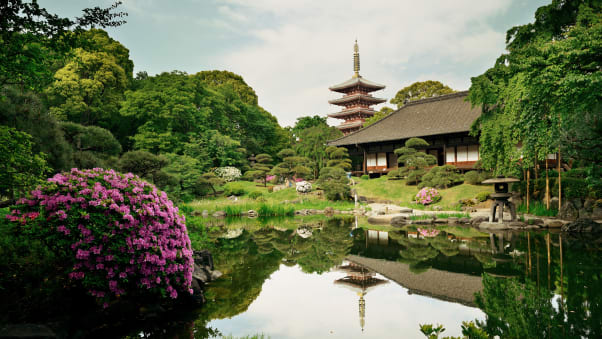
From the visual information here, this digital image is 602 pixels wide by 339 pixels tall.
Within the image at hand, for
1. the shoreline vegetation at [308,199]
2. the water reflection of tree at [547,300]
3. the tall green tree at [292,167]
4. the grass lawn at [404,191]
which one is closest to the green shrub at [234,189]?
the shoreline vegetation at [308,199]

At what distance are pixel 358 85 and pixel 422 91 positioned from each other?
6.94 metres

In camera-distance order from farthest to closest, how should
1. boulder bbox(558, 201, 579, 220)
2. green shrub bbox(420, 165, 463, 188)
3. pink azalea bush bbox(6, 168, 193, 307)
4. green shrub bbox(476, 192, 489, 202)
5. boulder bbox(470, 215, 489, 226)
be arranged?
green shrub bbox(420, 165, 463, 188)
green shrub bbox(476, 192, 489, 202)
boulder bbox(470, 215, 489, 226)
boulder bbox(558, 201, 579, 220)
pink azalea bush bbox(6, 168, 193, 307)

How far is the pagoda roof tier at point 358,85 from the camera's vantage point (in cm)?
3947

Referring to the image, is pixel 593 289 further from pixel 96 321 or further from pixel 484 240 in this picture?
pixel 96 321

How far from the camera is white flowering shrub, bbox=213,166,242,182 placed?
24.9 meters

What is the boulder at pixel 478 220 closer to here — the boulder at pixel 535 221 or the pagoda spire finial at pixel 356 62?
the boulder at pixel 535 221

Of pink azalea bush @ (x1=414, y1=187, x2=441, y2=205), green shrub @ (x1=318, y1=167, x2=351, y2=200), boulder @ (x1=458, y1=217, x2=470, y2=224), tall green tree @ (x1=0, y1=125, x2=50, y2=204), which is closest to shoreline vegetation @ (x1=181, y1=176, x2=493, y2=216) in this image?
pink azalea bush @ (x1=414, y1=187, x2=441, y2=205)

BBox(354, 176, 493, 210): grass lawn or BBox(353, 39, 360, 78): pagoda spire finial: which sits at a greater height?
BBox(353, 39, 360, 78): pagoda spire finial

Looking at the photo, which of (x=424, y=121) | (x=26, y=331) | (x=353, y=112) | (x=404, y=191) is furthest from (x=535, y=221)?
(x=353, y=112)

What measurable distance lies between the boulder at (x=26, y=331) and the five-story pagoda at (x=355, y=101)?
121 feet

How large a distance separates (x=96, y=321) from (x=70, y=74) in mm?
23420

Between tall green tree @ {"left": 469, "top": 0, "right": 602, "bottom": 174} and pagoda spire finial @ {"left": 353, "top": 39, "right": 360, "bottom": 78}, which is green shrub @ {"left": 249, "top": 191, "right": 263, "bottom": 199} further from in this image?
pagoda spire finial @ {"left": 353, "top": 39, "right": 360, "bottom": 78}

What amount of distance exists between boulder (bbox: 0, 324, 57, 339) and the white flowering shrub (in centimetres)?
2182

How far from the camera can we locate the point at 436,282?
17.6 feet
